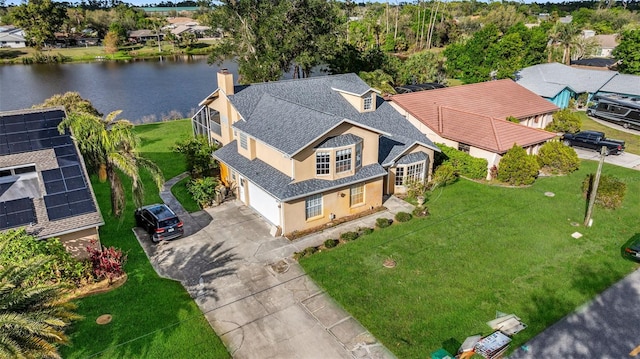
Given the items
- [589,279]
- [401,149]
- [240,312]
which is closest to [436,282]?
[589,279]

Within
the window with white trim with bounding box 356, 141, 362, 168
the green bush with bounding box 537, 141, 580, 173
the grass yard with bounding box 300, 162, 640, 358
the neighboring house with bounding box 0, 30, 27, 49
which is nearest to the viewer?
the grass yard with bounding box 300, 162, 640, 358

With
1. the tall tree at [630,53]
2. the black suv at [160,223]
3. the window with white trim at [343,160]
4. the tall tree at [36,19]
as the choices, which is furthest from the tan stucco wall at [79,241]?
the tall tree at [36,19]

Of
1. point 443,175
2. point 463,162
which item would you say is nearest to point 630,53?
point 463,162

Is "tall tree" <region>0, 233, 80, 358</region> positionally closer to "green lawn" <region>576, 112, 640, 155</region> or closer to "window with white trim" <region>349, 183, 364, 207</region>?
"window with white trim" <region>349, 183, 364, 207</region>

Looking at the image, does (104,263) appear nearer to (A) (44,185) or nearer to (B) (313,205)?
(A) (44,185)

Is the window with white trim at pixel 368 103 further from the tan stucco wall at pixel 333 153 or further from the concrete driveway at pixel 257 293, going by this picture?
the concrete driveway at pixel 257 293

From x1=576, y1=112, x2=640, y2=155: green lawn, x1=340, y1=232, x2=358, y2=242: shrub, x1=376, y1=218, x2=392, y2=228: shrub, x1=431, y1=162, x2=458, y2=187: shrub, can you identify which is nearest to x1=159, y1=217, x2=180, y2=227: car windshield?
x1=340, y1=232, x2=358, y2=242: shrub
